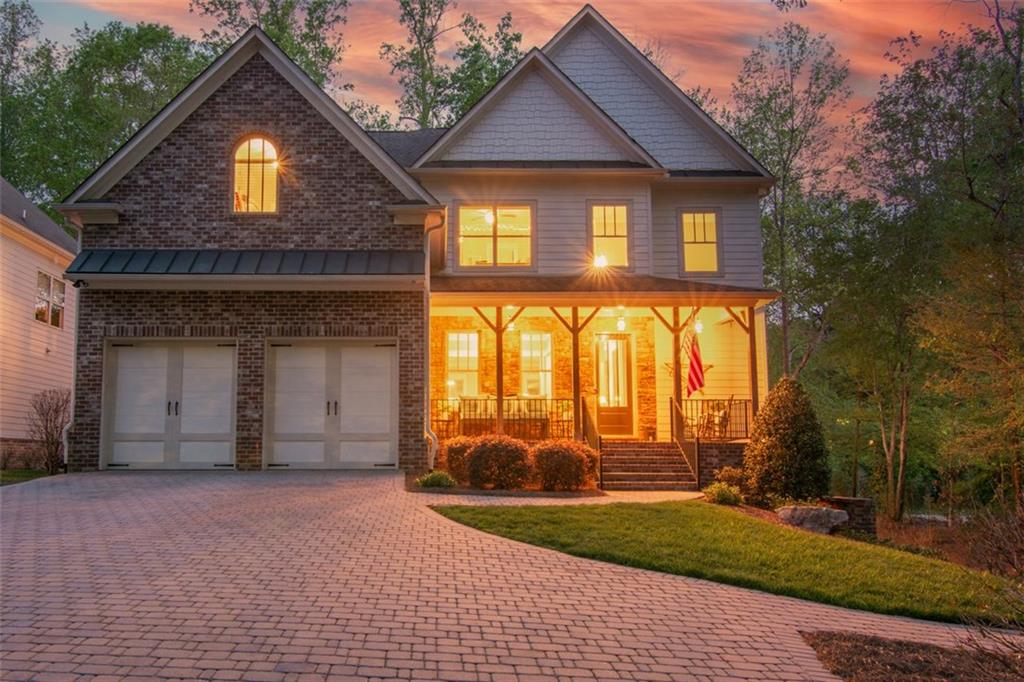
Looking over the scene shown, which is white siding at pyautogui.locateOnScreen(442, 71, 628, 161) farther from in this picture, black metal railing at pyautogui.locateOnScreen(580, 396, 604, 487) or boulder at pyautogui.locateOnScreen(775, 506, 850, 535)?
boulder at pyautogui.locateOnScreen(775, 506, 850, 535)

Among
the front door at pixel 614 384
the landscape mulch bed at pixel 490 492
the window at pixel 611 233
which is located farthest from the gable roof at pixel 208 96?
the front door at pixel 614 384

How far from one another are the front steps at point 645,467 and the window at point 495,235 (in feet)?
17.4

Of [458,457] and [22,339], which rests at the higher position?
[22,339]

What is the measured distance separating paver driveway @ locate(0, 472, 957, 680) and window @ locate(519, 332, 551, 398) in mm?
9116

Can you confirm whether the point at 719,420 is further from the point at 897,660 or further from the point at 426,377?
the point at 897,660

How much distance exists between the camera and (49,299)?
74.3ft

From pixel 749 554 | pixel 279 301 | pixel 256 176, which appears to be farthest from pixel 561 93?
pixel 749 554

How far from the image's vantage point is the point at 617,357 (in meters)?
19.7

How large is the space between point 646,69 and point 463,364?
9.24m

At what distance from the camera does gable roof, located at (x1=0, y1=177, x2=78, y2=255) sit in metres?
20.2

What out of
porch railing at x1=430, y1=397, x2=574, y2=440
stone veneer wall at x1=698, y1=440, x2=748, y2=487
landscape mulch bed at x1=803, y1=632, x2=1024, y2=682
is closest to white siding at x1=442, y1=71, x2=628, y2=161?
porch railing at x1=430, y1=397, x2=574, y2=440

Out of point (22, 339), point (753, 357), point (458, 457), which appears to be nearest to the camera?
point (458, 457)

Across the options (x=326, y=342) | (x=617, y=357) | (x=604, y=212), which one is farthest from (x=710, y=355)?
(x=326, y=342)

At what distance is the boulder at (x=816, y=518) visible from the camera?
13023mm
